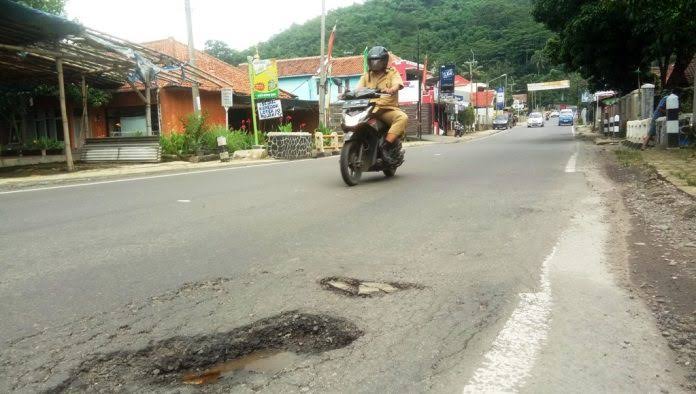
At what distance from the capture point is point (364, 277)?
3.73 metres

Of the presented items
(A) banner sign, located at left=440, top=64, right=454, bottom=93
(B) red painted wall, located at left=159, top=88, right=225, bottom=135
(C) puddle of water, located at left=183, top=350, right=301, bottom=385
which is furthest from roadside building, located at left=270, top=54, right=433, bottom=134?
(C) puddle of water, located at left=183, top=350, right=301, bottom=385

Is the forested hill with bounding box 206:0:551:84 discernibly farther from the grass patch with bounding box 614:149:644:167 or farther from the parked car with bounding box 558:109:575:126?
the grass patch with bounding box 614:149:644:167

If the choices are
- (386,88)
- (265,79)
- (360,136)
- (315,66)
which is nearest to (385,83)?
(386,88)

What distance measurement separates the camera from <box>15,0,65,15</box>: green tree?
17666mm

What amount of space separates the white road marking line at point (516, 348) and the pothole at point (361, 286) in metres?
0.73

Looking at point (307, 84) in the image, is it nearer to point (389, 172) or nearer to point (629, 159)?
point (629, 159)

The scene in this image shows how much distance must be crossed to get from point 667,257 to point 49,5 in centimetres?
2046

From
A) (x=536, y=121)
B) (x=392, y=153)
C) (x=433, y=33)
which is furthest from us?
(x=433, y=33)

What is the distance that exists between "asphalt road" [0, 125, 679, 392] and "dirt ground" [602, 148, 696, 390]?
0.39 feet

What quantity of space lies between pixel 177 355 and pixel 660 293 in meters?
2.83

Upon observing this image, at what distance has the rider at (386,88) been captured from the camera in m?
8.27

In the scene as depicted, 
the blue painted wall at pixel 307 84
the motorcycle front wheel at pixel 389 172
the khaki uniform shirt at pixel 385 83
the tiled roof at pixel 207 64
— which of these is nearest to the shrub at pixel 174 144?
the motorcycle front wheel at pixel 389 172

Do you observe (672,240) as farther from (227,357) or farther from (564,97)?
(564,97)

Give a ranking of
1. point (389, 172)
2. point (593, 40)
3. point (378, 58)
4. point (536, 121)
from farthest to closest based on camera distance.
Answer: point (536, 121)
point (593, 40)
point (389, 172)
point (378, 58)
